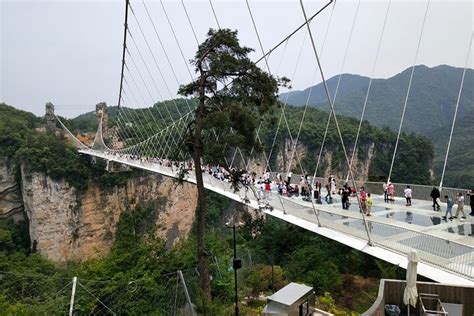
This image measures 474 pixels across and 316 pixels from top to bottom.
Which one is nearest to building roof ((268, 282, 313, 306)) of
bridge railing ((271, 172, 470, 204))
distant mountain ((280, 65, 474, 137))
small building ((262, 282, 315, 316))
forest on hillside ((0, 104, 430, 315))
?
small building ((262, 282, 315, 316))

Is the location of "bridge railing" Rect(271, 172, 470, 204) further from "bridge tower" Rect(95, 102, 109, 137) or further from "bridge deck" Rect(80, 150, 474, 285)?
"bridge tower" Rect(95, 102, 109, 137)

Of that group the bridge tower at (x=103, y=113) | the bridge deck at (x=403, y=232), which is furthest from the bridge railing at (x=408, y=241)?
the bridge tower at (x=103, y=113)

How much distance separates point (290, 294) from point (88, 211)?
30563 millimetres

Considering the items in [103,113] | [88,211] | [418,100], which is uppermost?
[418,100]

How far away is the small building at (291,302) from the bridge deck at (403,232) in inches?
57.2

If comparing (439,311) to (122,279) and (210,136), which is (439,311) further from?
(122,279)

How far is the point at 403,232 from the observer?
7.05 meters

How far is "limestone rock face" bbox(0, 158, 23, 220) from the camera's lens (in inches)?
1298

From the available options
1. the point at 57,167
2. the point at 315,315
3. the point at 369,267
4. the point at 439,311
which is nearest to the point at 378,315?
the point at 439,311

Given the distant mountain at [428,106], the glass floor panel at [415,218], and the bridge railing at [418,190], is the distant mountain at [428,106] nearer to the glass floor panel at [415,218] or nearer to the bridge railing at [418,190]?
the bridge railing at [418,190]

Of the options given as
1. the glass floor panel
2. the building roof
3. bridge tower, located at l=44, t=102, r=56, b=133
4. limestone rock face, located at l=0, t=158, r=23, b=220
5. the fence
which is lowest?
limestone rock face, located at l=0, t=158, r=23, b=220

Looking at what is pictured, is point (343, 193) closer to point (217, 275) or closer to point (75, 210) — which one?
point (217, 275)

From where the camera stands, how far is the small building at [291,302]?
770 centimetres

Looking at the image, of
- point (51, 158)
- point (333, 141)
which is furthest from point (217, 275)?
point (333, 141)
